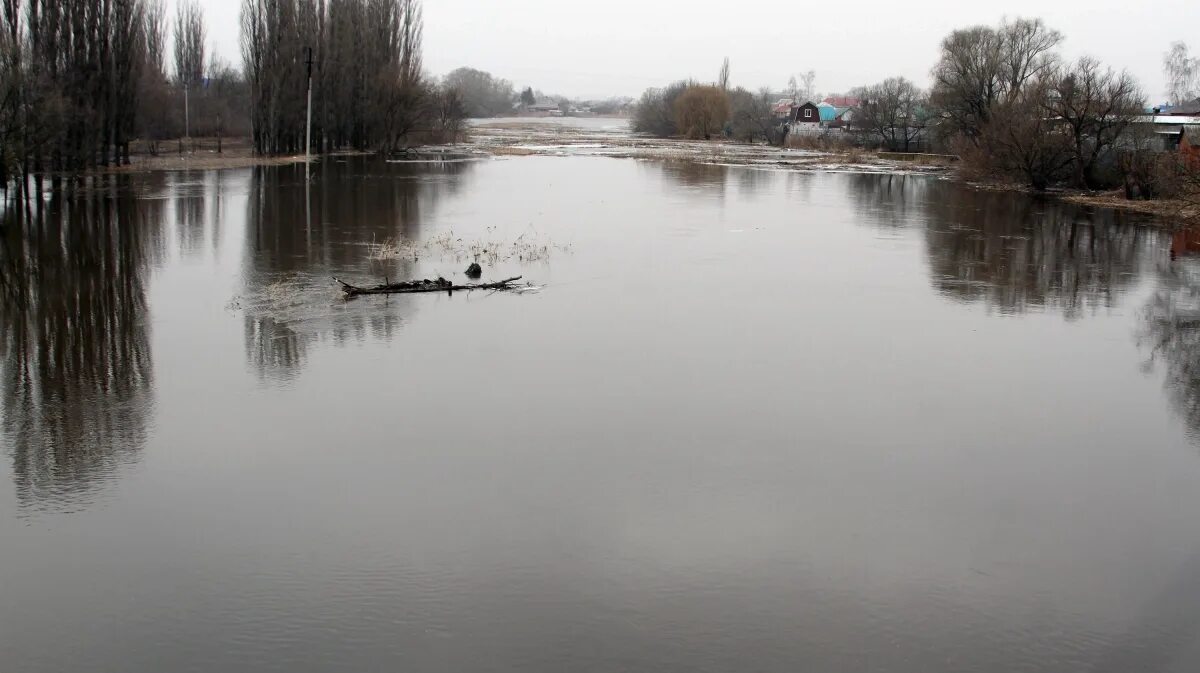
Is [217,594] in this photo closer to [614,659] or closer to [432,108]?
[614,659]

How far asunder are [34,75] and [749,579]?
23796mm

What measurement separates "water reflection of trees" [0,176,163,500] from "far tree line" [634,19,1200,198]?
2197cm

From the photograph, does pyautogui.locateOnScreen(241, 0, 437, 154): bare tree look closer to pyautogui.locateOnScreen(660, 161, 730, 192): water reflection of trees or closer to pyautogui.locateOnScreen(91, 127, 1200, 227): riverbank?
pyautogui.locateOnScreen(91, 127, 1200, 227): riverbank

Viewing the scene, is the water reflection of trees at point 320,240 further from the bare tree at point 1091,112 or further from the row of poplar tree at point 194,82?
the bare tree at point 1091,112

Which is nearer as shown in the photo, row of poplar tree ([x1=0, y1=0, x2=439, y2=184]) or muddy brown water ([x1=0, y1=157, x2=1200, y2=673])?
muddy brown water ([x1=0, y1=157, x2=1200, y2=673])

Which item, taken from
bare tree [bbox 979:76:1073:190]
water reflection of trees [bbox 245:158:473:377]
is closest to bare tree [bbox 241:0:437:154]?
water reflection of trees [bbox 245:158:473:377]

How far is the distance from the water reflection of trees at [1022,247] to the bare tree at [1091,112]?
3407 mm

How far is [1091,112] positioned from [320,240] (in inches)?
1047

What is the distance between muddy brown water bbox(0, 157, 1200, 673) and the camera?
5.69 meters

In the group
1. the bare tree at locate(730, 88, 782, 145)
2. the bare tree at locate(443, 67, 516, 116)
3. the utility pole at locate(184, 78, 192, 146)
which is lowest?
the utility pole at locate(184, 78, 192, 146)

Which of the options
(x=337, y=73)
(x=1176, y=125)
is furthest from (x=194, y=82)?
(x=1176, y=125)

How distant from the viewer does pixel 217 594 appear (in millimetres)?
5918

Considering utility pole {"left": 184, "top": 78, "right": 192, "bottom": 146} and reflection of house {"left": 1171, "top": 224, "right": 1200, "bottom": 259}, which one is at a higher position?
utility pole {"left": 184, "top": 78, "right": 192, "bottom": 146}

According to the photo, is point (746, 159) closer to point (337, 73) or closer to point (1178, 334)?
point (337, 73)
